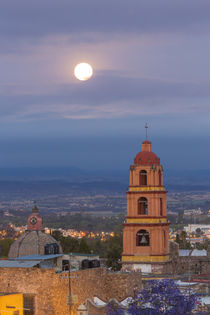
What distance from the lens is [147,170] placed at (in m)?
54.6

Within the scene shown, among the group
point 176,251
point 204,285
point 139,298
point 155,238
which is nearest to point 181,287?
point 204,285

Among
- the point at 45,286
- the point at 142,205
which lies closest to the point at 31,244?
the point at 142,205

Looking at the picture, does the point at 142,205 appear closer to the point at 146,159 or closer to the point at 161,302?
the point at 146,159

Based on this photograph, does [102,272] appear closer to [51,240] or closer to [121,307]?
[121,307]

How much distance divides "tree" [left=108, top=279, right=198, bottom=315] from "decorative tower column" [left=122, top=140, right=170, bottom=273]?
60.0 ft

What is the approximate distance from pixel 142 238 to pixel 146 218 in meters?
1.27

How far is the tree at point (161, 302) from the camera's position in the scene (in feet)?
109

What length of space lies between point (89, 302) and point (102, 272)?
4142 mm

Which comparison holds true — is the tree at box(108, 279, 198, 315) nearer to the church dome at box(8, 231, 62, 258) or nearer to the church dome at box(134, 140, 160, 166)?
the church dome at box(134, 140, 160, 166)

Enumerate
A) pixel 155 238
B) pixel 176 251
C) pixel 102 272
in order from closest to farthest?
pixel 102 272 → pixel 155 238 → pixel 176 251

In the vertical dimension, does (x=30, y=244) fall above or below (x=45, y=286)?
above

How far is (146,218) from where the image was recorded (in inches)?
2151

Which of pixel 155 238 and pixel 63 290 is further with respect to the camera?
pixel 155 238

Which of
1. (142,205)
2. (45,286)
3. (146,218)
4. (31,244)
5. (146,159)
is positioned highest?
(146,159)
